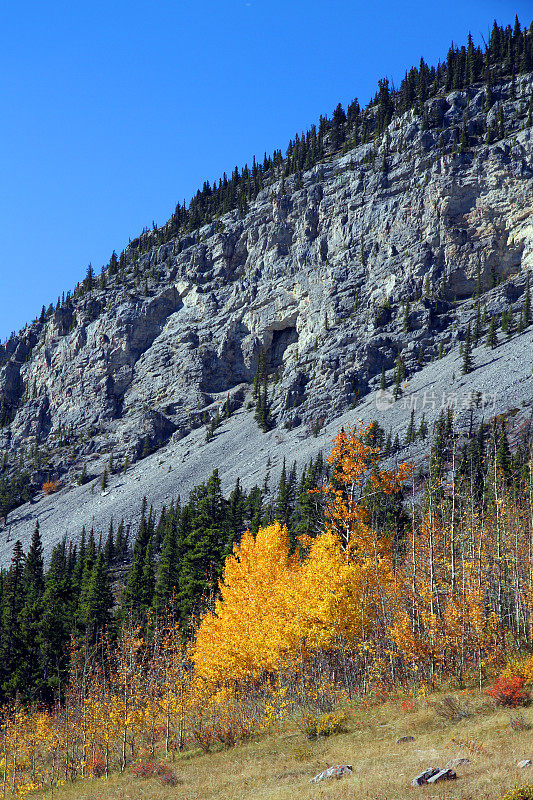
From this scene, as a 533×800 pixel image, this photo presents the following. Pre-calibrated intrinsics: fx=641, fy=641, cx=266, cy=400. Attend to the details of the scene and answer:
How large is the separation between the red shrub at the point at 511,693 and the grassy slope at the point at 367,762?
0.55 meters

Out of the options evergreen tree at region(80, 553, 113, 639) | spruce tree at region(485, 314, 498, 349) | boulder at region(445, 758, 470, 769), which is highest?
spruce tree at region(485, 314, 498, 349)

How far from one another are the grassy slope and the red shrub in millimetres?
546

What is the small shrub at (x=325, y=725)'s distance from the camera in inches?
938

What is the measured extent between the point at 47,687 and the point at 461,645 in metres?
40.6

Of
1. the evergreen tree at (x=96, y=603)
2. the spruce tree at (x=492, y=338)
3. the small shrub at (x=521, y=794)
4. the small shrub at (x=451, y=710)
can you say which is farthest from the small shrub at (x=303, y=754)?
the spruce tree at (x=492, y=338)

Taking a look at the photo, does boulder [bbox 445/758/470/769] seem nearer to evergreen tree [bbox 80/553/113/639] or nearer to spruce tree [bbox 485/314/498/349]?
evergreen tree [bbox 80/553/113/639]

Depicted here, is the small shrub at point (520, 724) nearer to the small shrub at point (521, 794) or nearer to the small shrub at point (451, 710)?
the small shrub at point (451, 710)

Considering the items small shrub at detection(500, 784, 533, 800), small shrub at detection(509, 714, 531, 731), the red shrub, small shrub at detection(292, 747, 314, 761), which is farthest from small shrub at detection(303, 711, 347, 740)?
small shrub at detection(500, 784, 533, 800)

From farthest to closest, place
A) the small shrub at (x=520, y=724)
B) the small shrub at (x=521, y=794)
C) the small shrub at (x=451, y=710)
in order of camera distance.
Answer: the small shrub at (x=451, y=710) → the small shrub at (x=520, y=724) → the small shrub at (x=521, y=794)

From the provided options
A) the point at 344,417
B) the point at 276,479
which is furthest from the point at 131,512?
the point at 344,417

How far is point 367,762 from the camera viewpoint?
1930 centimetres

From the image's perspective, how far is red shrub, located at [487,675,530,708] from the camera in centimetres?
2122

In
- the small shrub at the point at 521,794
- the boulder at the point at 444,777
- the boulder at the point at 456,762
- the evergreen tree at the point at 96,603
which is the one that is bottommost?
the evergreen tree at the point at 96,603

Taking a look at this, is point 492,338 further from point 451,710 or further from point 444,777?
point 444,777
